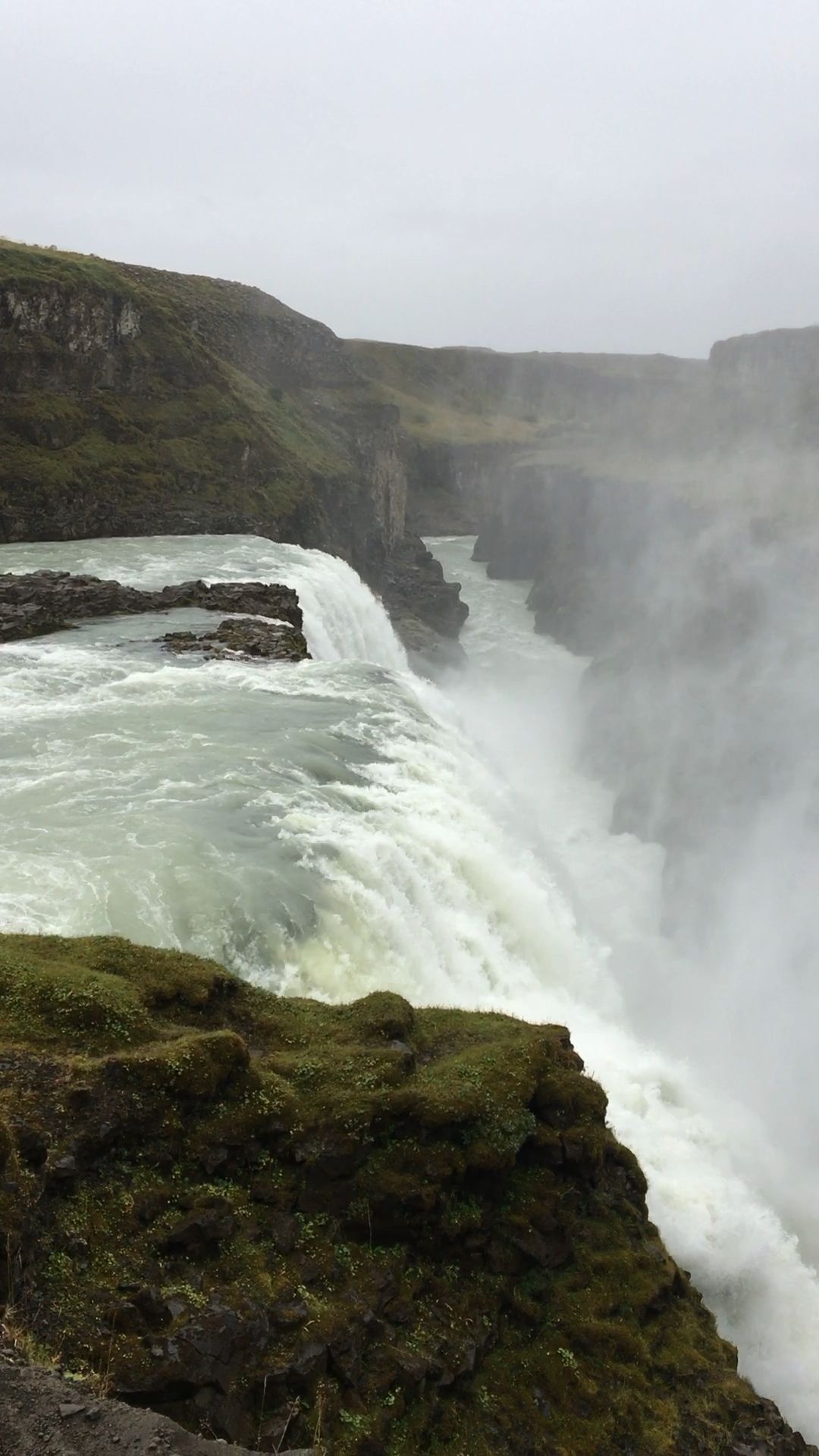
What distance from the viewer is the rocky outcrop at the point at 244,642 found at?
97.7 feet

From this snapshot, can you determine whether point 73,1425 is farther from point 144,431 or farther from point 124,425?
point 144,431

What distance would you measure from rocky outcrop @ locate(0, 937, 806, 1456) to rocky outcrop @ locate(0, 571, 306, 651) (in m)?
22.5

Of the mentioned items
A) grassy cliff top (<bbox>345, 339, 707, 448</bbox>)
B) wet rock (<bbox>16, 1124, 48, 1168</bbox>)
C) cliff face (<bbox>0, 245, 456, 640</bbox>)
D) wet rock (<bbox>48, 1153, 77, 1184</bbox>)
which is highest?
grassy cliff top (<bbox>345, 339, 707, 448</bbox>)

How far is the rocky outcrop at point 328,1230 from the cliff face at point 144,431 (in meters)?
42.5

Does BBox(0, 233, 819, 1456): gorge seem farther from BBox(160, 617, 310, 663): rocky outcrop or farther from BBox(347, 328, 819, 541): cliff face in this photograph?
BBox(347, 328, 819, 541): cliff face

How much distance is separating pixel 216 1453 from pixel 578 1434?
452 centimetres

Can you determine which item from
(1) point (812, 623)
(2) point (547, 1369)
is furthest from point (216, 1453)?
(1) point (812, 623)

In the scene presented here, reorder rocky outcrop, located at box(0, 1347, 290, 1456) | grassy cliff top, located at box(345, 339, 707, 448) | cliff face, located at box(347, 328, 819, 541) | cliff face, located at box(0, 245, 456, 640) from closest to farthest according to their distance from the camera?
rocky outcrop, located at box(0, 1347, 290, 1456) < cliff face, located at box(0, 245, 456, 640) < cliff face, located at box(347, 328, 819, 541) < grassy cliff top, located at box(345, 339, 707, 448)

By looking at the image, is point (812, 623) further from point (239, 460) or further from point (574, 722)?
point (239, 460)

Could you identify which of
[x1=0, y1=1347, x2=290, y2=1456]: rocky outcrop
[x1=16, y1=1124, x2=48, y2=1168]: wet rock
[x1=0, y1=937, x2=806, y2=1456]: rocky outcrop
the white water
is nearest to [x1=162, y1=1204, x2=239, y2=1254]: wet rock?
[x1=0, y1=937, x2=806, y2=1456]: rocky outcrop

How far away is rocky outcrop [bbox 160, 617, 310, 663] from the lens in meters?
29.8

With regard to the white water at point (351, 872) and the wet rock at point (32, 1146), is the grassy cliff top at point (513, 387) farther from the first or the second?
the wet rock at point (32, 1146)

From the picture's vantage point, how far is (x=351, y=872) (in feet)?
55.0

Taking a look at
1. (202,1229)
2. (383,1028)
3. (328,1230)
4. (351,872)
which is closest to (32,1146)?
(202,1229)
